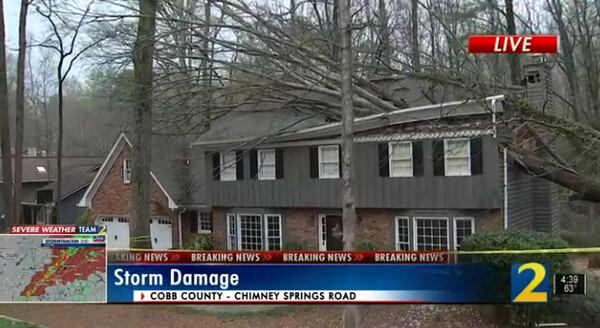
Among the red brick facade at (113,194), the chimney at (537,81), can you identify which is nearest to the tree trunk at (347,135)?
the chimney at (537,81)

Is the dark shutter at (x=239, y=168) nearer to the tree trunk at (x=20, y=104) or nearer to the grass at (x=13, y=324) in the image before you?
the tree trunk at (x=20, y=104)

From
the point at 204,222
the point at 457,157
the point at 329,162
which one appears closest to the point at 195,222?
the point at 204,222

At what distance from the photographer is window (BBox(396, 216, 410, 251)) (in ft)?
59.2

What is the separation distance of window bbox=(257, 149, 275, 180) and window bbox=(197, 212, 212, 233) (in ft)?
15.5

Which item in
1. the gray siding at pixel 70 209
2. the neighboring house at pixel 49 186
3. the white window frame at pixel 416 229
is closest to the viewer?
the white window frame at pixel 416 229

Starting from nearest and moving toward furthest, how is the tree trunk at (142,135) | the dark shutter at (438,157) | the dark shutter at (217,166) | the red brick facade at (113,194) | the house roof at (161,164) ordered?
1. the tree trunk at (142,135)
2. the dark shutter at (438,157)
3. the dark shutter at (217,166)
4. the house roof at (161,164)
5. the red brick facade at (113,194)

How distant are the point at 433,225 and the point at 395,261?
9911mm

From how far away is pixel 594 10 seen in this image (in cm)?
2872

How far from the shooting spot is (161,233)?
25547mm

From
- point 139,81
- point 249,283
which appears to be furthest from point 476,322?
point 139,81

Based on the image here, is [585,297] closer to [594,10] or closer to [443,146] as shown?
[443,146]

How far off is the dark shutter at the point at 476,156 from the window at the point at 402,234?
289 centimetres

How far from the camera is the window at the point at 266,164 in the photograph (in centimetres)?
2060

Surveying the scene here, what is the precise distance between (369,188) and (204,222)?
9025 millimetres
